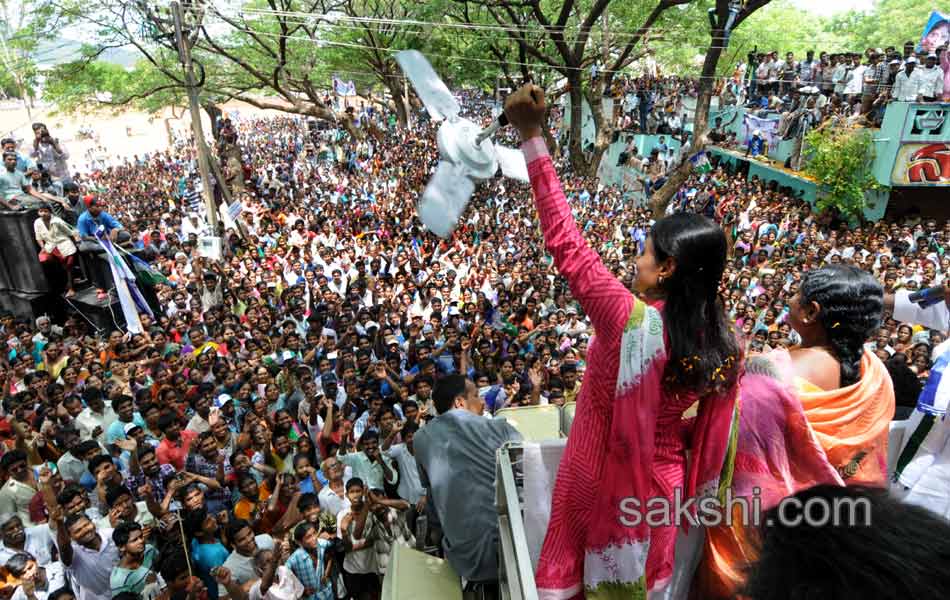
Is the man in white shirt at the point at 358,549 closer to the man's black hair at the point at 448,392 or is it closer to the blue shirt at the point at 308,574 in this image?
the blue shirt at the point at 308,574

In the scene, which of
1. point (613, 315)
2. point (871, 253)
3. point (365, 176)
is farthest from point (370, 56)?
point (613, 315)

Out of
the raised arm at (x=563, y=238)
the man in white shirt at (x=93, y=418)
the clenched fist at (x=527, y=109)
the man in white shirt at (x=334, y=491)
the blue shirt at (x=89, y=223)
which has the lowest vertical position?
the man in white shirt at (x=93, y=418)

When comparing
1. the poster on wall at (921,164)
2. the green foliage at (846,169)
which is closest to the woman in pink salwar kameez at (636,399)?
the green foliage at (846,169)

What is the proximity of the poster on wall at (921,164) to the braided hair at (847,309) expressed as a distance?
1142 centimetres

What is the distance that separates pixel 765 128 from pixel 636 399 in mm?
15789

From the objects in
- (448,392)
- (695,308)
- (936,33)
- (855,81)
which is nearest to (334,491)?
(448,392)

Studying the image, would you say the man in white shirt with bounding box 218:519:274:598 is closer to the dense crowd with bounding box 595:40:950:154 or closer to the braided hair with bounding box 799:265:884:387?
the braided hair with bounding box 799:265:884:387

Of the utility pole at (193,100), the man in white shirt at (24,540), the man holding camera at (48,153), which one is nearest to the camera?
the man in white shirt at (24,540)

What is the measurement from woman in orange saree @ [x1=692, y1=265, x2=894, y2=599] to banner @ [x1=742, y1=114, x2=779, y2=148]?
14472 mm

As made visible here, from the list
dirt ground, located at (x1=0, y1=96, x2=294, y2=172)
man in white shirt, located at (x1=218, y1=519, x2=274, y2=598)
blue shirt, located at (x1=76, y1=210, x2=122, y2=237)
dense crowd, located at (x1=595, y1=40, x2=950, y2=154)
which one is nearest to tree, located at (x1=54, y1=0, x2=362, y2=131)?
blue shirt, located at (x1=76, y1=210, x2=122, y2=237)

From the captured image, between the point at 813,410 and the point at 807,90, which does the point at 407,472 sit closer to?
the point at 813,410

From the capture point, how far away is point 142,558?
3186 mm

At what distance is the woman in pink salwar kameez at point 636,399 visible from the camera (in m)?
1.39

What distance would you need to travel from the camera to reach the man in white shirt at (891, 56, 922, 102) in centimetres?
1072
